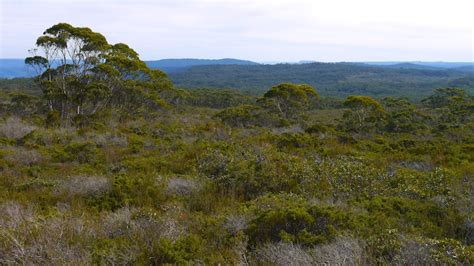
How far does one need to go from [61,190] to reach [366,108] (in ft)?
60.0

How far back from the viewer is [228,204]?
5641 mm

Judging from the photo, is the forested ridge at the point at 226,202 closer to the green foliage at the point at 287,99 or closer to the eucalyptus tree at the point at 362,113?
the eucalyptus tree at the point at 362,113

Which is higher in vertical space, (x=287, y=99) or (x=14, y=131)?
(x=14, y=131)

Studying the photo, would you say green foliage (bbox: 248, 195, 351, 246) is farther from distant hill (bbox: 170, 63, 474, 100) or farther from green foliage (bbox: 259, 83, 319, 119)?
distant hill (bbox: 170, 63, 474, 100)

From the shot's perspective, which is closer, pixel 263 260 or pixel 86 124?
pixel 263 260

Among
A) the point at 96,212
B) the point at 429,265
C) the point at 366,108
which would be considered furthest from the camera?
the point at 366,108

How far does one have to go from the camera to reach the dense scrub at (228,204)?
3.37m

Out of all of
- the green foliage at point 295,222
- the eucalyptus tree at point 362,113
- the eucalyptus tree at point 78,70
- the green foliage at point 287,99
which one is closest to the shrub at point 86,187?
the green foliage at point 295,222

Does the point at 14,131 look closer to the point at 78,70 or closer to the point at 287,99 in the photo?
the point at 78,70

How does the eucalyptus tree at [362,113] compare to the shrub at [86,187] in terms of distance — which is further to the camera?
the eucalyptus tree at [362,113]

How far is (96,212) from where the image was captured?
16.5 ft

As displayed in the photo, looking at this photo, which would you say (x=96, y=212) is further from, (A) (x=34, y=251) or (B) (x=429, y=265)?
(B) (x=429, y=265)

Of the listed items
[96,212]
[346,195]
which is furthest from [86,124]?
[346,195]

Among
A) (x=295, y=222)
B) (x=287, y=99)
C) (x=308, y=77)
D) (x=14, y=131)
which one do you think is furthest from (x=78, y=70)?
(x=308, y=77)
